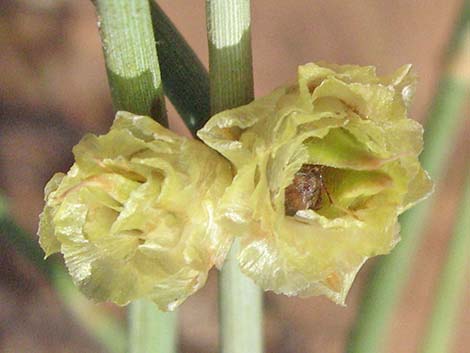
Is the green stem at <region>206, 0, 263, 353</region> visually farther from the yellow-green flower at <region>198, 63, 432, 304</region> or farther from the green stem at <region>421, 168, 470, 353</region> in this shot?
the green stem at <region>421, 168, 470, 353</region>

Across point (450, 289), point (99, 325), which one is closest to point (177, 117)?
point (99, 325)

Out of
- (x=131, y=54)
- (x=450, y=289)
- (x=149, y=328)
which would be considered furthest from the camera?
(x=450, y=289)

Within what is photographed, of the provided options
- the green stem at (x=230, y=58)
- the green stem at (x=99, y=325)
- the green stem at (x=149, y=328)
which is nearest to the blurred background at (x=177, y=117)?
the green stem at (x=99, y=325)

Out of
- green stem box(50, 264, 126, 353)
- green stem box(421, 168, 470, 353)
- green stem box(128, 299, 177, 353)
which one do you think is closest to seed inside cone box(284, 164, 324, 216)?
green stem box(128, 299, 177, 353)

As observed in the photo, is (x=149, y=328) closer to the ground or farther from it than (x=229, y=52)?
closer to the ground

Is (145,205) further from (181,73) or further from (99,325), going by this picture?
(99,325)

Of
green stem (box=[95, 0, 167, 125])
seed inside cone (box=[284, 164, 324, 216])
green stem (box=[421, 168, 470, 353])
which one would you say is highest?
green stem (box=[95, 0, 167, 125])

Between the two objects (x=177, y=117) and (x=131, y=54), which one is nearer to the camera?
(x=131, y=54)
